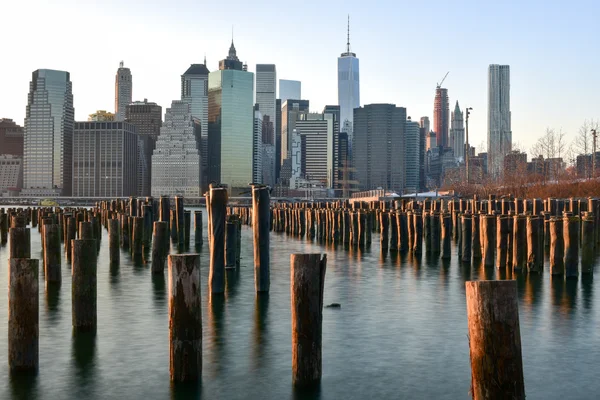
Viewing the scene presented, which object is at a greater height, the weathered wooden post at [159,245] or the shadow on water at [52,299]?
the weathered wooden post at [159,245]

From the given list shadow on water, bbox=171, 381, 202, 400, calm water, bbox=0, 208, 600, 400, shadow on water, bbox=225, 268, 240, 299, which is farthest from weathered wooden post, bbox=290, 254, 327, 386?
shadow on water, bbox=225, 268, 240, 299

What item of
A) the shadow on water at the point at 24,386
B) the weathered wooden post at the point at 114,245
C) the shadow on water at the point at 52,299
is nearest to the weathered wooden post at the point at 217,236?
the shadow on water at the point at 52,299

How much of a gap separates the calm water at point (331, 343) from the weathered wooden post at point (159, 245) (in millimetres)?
1019

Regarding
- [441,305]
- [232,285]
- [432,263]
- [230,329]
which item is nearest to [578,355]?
[441,305]

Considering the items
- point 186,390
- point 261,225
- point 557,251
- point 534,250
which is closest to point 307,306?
point 186,390

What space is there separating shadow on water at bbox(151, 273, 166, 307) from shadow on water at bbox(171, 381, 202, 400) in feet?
29.0

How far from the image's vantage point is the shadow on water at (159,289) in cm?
2177

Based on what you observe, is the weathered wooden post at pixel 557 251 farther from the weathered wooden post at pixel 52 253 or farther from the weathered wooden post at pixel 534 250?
the weathered wooden post at pixel 52 253

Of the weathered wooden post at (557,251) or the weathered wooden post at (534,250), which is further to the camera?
the weathered wooden post at (534,250)

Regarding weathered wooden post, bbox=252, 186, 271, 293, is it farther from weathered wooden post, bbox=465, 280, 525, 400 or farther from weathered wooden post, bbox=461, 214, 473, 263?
weathered wooden post, bbox=465, 280, 525, 400

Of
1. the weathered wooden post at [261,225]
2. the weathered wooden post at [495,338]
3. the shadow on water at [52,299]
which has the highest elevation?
the weathered wooden post at [261,225]

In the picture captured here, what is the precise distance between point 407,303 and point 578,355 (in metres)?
6.89

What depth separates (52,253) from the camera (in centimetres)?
2361

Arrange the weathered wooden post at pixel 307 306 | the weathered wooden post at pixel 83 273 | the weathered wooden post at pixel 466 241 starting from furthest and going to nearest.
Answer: the weathered wooden post at pixel 466 241
the weathered wooden post at pixel 83 273
the weathered wooden post at pixel 307 306
